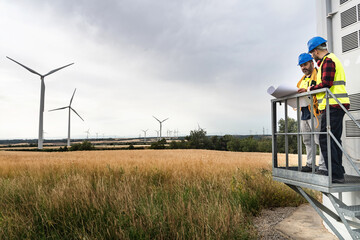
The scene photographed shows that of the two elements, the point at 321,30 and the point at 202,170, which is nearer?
the point at 321,30

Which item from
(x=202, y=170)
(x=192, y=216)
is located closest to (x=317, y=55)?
(x=192, y=216)

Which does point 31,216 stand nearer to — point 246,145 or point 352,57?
point 352,57

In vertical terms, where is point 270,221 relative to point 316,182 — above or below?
below

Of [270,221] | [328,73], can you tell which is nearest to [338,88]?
[328,73]

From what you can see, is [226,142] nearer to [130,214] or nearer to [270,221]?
[270,221]

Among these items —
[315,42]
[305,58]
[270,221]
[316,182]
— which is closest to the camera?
[316,182]

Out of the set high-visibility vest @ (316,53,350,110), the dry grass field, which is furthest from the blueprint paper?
the dry grass field

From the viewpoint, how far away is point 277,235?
243 inches

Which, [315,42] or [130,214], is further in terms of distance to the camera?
[130,214]

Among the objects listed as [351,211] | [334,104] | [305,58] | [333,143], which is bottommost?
[351,211]

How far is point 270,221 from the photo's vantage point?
7.20 meters

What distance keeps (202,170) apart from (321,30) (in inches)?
258

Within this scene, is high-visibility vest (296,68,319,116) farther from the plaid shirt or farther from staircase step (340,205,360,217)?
staircase step (340,205,360,217)

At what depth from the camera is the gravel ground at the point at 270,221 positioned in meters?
6.12
